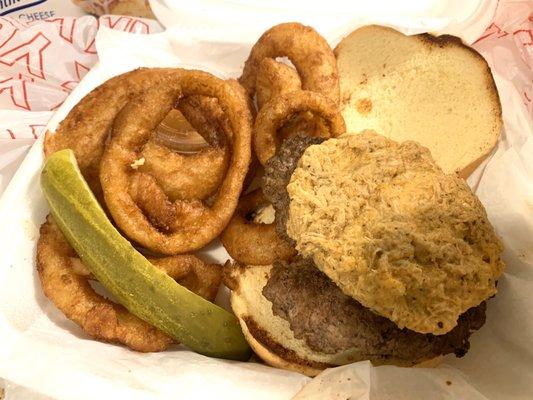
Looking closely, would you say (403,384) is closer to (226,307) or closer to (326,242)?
(326,242)

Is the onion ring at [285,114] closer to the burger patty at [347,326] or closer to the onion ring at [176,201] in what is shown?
the onion ring at [176,201]

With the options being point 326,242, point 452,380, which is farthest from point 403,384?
point 326,242

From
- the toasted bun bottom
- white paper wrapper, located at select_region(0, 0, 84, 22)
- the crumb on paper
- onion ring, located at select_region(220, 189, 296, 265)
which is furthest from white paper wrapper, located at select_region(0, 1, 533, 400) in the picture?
white paper wrapper, located at select_region(0, 0, 84, 22)

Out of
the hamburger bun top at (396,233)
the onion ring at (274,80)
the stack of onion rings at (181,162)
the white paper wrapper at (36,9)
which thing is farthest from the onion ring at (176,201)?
the white paper wrapper at (36,9)

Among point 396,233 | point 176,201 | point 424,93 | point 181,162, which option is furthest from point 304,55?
point 396,233

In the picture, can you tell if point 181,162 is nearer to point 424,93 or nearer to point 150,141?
point 150,141

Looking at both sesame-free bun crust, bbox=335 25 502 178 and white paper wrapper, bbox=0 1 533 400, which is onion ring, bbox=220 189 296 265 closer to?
white paper wrapper, bbox=0 1 533 400
